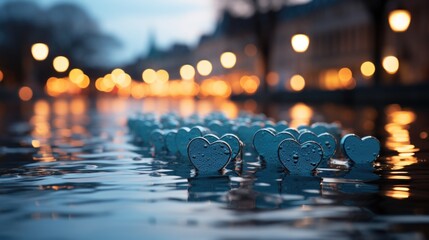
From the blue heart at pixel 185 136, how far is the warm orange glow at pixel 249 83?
92.4 meters

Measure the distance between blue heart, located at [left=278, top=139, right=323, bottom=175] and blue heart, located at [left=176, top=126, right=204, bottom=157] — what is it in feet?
7.25

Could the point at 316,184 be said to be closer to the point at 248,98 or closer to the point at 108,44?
the point at 248,98

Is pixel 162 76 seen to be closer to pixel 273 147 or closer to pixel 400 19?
pixel 400 19

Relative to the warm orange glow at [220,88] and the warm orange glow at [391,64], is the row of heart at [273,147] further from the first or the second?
the warm orange glow at [220,88]

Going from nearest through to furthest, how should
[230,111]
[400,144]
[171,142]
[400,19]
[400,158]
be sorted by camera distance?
1. [400,158]
2. [171,142]
3. [400,144]
4. [400,19]
5. [230,111]

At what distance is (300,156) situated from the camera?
8.84m

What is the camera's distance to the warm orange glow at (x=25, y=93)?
7321 centimetres

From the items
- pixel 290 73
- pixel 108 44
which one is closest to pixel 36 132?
pixel 290 73

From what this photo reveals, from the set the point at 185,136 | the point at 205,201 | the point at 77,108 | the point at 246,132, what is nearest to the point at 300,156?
the point at 205,201

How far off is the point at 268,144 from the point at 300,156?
144cm

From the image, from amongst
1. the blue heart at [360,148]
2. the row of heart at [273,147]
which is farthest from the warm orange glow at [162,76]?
the blue heart at [360,148]

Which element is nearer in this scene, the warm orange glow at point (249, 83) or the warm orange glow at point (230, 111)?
the warm orange glow at point (230, 111)

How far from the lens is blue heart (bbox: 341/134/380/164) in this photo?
10164 millimetres

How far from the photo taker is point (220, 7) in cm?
5272
